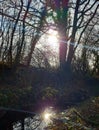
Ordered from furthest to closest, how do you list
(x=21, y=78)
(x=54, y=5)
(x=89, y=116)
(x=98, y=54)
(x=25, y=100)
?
(x=98, y=54) < (x=54, y=5) < (x=21, y=78) < (x=25, y=100) < (x=89, y=116)

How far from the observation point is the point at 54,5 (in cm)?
2670

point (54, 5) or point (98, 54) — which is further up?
point (54, 5)

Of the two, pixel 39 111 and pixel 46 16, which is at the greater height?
pixel 46 16

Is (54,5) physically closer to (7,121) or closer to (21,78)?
(21,78)

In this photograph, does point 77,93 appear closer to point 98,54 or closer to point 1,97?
point 1,97

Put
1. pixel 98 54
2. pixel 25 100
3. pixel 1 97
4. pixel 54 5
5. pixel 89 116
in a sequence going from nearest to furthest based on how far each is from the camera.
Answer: pixel 89 116
pixel 1 97
pixel 25 100
pixel 54 5
pixel 98 54

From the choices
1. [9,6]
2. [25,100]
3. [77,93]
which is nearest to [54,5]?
[9,6]

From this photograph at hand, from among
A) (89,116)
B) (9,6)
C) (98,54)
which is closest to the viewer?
(89,116)

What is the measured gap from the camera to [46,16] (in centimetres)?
2720

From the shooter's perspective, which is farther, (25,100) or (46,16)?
(46,16)

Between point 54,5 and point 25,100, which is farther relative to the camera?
point 54,5

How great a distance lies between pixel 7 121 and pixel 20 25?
9.34m

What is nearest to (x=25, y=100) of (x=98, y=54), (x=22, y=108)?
(x=22, y=108)

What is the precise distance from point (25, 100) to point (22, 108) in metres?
1.12
